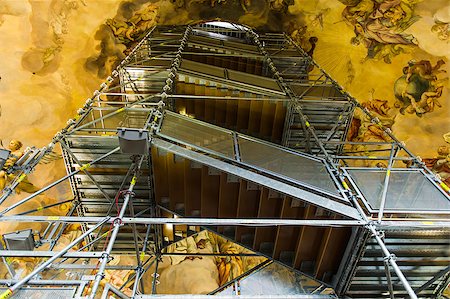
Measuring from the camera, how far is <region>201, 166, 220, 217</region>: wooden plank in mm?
5824

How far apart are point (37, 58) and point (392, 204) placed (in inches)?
552

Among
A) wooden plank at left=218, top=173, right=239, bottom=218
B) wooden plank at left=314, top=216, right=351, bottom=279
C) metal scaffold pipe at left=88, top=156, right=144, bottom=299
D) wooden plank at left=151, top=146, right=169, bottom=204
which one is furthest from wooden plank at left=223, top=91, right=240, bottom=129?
wooden plank at left=314, top=216, right=351, bottom=279

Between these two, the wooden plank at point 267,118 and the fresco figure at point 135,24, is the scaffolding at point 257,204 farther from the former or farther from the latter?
the fresco figure at point 135,24

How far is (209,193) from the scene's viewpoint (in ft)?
20.0

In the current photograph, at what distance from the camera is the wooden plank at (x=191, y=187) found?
5914mm

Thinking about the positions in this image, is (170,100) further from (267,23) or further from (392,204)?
(267,23)

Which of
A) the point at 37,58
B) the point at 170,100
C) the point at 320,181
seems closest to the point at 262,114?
the point at 170,100

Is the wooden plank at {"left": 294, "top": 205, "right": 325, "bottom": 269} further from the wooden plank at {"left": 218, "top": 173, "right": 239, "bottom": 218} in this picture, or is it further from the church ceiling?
the church ceiling

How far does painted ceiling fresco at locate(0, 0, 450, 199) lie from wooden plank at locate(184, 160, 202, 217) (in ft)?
31.9

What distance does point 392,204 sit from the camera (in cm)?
526

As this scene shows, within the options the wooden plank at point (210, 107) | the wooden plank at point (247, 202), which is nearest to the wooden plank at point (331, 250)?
the wooden plank at point (247, 202)

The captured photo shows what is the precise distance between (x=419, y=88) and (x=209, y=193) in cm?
1274

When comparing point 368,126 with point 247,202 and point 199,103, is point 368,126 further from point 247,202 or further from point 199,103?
point 247,202

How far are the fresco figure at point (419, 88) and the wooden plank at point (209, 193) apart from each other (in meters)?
12.3
